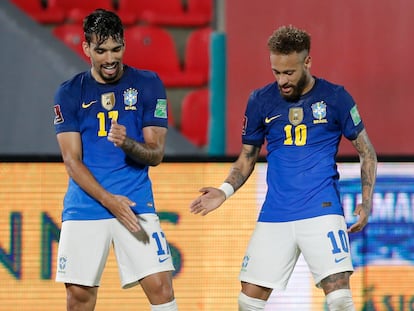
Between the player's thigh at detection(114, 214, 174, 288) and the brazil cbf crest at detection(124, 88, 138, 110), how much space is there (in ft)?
1.91

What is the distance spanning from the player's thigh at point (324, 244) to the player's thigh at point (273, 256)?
67 mm

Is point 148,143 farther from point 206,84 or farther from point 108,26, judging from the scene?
point 206,84

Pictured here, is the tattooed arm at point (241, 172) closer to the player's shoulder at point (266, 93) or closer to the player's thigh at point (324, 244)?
the player's shoulder at point (266, 93)

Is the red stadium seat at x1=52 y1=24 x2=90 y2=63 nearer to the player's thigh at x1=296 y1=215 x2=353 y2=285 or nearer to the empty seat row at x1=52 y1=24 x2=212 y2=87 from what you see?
the empty seat row at x1=52 y1=24 x2=212 y2=87

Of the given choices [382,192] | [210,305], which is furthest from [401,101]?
[210,305]

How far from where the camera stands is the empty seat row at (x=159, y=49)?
35.3 feet

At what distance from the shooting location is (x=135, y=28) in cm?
1099

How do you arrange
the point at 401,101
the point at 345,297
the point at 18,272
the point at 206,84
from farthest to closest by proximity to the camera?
the point at 206,84 < the point at 401,101 < the point at 18,272 < the point at 345,297

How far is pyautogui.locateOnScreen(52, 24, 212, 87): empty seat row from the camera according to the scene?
35.3 ft

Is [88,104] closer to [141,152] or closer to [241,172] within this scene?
[141,152]

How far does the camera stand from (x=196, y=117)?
34.0ft

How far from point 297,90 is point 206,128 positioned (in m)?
4.49

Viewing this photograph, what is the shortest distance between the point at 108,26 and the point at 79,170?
767 millimetres

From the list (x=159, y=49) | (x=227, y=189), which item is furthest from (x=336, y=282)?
(x=159, y=49)
